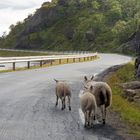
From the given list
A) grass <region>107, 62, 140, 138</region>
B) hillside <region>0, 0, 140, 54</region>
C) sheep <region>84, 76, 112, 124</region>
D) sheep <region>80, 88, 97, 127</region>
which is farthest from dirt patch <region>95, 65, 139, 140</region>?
hillside <region>0, 0, 140, 54</region>

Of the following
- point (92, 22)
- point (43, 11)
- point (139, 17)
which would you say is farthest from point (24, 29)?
point (139, 17)

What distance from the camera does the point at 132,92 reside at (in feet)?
Result: 65.2

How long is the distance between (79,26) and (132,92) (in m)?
120

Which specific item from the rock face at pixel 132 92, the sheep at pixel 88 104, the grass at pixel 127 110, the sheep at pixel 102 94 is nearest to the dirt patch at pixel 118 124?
the grass at pixel 127 110

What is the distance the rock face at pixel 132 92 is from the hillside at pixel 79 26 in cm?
7882

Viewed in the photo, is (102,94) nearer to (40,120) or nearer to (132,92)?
(40,120)

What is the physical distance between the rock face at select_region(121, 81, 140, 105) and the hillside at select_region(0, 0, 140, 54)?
3103 inches

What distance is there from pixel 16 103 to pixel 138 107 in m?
4.17

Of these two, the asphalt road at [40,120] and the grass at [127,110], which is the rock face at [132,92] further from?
the asphalt road at [40,120]

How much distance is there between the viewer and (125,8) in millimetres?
144375

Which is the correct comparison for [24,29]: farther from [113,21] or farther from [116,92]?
[116,92]

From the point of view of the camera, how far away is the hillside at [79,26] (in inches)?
4781

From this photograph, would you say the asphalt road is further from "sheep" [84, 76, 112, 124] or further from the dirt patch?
"sheep" [84, 76, 112, 124]

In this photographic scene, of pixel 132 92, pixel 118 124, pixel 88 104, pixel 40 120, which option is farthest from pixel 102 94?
pixel 132 92
